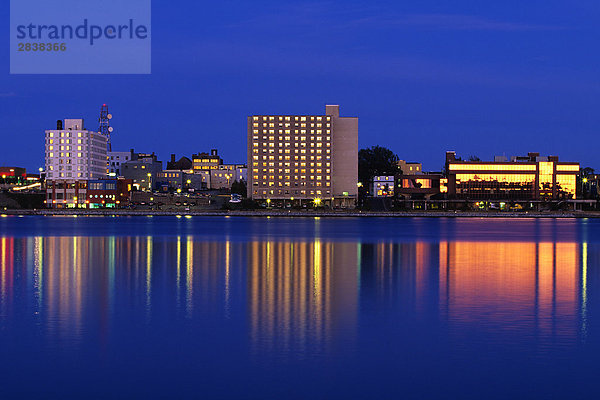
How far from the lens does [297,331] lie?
86.2 feet

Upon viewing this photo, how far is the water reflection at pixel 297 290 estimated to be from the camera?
27516 millimetres

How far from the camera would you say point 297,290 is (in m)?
38.4

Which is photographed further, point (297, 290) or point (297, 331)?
point (297, 290)

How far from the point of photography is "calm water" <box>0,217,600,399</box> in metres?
19.3

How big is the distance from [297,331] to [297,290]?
1216 centimetres

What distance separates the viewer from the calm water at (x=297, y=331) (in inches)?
760

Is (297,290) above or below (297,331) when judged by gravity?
below

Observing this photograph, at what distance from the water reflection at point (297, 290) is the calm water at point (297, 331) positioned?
13 centimetres

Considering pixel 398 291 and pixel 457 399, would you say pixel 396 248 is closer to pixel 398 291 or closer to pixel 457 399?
pixel 398 291

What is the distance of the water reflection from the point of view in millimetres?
27516

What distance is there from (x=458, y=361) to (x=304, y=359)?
4835mm

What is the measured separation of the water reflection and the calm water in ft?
0.44

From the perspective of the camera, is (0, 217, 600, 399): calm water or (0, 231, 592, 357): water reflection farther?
(0, 231, 592, 357): water reflection

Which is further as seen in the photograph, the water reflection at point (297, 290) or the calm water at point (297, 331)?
the water reflection at point (297, 290)
